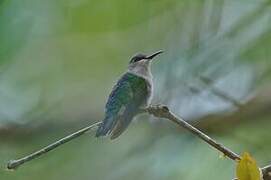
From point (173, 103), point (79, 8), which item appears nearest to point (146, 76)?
point (173, 103)

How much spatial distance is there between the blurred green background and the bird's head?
0.03m

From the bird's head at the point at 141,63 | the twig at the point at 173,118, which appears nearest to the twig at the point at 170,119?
the twig at the point at 173,118

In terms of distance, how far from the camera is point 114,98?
0.75 m

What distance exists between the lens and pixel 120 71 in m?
1.10

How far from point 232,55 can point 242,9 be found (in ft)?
0.22

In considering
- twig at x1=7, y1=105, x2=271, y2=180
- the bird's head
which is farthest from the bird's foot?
the bird's head

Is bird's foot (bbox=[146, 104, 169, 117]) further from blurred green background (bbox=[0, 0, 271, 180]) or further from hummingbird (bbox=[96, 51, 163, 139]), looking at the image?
blurred green background (bbox=[0, 0, 271, 180])

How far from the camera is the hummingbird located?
66 centimetres

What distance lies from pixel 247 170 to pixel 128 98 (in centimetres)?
23

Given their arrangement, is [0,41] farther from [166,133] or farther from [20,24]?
[166,133]

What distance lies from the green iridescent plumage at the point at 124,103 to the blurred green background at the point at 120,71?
74mm

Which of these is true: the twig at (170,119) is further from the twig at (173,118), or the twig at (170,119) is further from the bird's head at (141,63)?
the bird's head at (141,63)

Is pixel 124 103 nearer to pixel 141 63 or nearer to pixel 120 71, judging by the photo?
pixel 141 63

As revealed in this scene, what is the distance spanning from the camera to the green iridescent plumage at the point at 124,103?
66 centimetres
